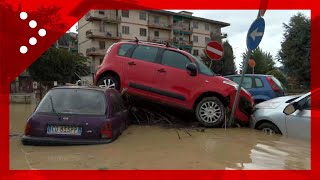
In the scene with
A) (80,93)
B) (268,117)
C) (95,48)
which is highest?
(95,48)

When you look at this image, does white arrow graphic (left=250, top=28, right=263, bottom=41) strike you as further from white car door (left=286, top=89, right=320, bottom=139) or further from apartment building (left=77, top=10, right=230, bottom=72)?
apartment building (left=77, top=10, right=230, bottom=72)

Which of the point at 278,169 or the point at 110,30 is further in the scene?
the point at 110,30

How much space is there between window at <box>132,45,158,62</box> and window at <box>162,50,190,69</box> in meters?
0.24

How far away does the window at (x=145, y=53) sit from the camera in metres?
8.88

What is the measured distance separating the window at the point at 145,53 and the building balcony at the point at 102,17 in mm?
51617

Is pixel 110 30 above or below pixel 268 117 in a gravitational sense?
above

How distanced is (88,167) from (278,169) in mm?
2522

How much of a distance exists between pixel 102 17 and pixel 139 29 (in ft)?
22.1

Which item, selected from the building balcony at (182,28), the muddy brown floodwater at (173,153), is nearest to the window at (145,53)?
the muddy brown floodwater at (173,153)

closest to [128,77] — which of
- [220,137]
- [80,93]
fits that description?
[80,93]

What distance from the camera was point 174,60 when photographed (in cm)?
881

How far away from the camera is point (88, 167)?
16.4ft

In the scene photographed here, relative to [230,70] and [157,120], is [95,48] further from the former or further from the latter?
[157,120]

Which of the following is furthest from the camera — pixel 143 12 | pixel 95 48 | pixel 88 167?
pixel 143 12
